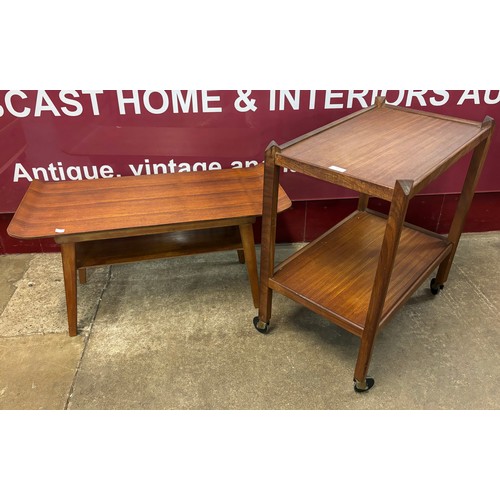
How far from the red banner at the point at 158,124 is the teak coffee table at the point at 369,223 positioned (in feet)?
1.29

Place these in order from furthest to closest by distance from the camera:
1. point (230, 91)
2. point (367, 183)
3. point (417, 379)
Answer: point (230, 91)
point (417, 379)
point (367, 183)

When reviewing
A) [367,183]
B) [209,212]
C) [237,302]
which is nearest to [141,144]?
[209,212]

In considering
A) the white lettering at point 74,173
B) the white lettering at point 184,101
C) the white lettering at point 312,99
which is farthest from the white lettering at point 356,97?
the white lettering at point 74,173

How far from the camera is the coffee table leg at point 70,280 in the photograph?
1.98 m

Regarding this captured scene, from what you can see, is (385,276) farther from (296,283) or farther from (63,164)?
(63,164)

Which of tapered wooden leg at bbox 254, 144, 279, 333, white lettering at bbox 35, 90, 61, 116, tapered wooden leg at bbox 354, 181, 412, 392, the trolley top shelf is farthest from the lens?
white lettering at bbox 35, 90, 61, 116

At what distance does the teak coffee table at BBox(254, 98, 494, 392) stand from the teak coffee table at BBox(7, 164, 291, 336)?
0.27 metres

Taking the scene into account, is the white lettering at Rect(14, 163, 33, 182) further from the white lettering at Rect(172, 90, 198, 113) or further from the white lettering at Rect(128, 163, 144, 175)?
the white lettering at Rect(172, 90, 198, 113)

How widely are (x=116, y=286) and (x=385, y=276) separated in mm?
1524

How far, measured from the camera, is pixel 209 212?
6.65 feet

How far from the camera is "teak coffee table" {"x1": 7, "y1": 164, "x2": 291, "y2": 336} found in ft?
6.40

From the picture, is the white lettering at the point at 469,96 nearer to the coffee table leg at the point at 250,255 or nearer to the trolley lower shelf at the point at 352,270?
the trolley lower shelf at the point at 352,270

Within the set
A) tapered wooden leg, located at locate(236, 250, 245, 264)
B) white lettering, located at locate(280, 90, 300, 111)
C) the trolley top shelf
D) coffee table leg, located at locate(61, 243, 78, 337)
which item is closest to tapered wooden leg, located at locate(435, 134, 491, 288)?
the trolley top shelf

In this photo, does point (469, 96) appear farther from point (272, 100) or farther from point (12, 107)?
point (12, 107)
